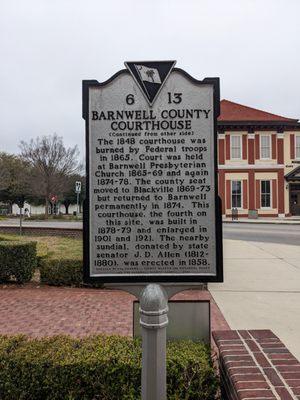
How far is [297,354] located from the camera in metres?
4.56

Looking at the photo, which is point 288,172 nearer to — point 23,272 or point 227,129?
point 227,129

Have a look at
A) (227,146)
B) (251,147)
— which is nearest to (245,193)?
(251,147)

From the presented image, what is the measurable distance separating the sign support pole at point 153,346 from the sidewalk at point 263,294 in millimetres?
2662

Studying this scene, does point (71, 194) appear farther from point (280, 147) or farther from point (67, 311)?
point (67, 311)

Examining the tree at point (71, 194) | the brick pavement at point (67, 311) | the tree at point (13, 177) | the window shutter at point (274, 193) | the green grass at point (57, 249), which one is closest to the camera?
the brick pavement at point (67, 311)

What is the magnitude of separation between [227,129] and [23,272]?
3390 cm

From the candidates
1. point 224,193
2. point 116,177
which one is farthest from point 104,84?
point 224,193

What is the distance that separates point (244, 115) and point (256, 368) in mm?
41041

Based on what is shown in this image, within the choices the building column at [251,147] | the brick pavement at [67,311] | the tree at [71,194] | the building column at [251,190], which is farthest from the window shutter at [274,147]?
the brick pavement at [67,311]

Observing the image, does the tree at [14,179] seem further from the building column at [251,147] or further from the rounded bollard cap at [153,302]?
the rounded bollard cap at [153,302]

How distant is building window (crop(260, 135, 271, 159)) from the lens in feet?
134

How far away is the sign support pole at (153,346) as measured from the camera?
2.43 metres

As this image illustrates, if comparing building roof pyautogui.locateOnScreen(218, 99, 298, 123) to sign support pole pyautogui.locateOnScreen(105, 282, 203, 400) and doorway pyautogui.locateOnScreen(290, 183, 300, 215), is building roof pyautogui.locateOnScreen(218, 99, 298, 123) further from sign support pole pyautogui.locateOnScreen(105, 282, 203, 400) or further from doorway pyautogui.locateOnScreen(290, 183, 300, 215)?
sign support pole pyautogui.locateOnScreen(105, 282, 203, 400)

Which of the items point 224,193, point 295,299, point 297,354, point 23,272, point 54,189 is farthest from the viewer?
point 54,189
